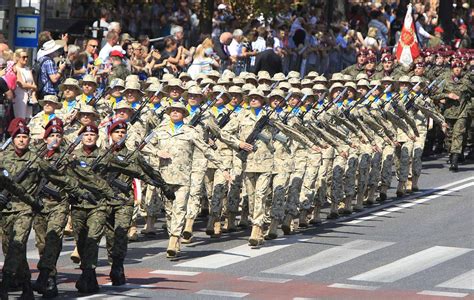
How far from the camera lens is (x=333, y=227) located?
86.1 feet

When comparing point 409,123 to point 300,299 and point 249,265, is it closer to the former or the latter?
point 249,265

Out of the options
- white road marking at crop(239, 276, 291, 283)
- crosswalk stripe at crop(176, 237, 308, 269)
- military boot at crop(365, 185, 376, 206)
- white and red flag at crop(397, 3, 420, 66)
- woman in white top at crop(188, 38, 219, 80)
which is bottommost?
white road marking at crop(239, 276, 291, 283)

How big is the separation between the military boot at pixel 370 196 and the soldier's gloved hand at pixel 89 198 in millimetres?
Result: 10454

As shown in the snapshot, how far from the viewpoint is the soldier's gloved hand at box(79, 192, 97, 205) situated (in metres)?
19.2

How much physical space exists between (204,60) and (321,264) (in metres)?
9.91

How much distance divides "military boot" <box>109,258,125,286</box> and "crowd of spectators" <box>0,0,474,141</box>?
7.01 m

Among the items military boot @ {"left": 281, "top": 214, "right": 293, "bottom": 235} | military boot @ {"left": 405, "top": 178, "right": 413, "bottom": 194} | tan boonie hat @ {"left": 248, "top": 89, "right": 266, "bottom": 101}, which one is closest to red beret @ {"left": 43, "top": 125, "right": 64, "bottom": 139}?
tan boonie hat @ {"left": 248, "top": 89, "right": 266, "bottom": 101}

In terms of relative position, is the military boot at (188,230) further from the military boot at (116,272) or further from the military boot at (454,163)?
the military boot at (454,163)

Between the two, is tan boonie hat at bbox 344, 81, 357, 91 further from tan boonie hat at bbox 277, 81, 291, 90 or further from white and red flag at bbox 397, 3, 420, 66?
white and red flag at bbox 397, 3, 420, 66

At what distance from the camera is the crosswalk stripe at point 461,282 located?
2083 centimetres

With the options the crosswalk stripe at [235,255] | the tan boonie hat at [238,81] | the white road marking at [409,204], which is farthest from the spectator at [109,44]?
the crosswalk stripe at [235,255]

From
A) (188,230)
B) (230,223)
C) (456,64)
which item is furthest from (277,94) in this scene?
(456,64)

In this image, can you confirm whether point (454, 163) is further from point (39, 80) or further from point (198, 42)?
point (39, 80)

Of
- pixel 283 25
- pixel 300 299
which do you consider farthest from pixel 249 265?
pixel 283 25
